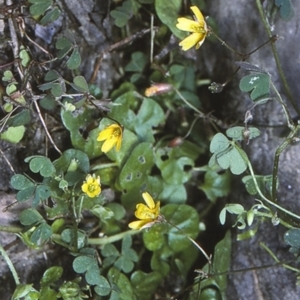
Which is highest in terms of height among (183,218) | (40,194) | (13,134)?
(13,134)

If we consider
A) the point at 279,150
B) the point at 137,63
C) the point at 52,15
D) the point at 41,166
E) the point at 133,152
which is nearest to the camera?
the point at 279,150

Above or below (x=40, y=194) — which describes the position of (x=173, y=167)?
below

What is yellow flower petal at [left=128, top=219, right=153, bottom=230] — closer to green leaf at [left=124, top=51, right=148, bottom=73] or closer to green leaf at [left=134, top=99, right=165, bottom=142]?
green leaf at [left=134, top=99, right=165, bottom=142]

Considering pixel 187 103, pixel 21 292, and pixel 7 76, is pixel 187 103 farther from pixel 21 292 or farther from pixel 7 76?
pixel 21 292

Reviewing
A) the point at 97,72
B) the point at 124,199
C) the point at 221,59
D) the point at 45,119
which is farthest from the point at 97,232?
the point at 221,59

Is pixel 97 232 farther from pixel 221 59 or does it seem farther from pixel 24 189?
A: pixel 221 59

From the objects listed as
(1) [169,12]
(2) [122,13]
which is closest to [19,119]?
(2) [122,13]
